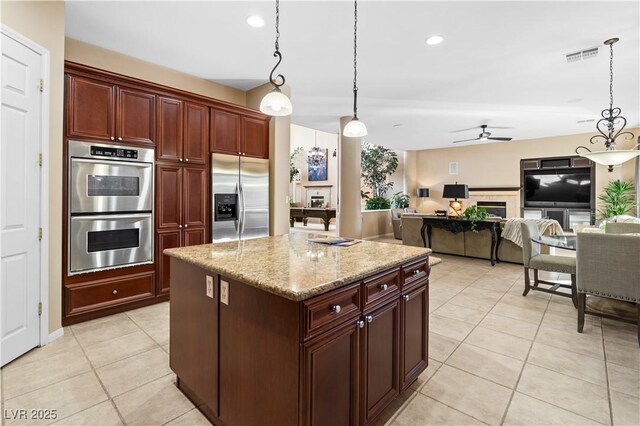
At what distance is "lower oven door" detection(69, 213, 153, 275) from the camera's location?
9.45ft

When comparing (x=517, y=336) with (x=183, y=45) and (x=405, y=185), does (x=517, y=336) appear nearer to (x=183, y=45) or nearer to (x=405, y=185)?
(x=183, y=45)

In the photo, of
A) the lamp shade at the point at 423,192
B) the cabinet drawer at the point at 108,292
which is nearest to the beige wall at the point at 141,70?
the cabinet drawer at the point at 108,292

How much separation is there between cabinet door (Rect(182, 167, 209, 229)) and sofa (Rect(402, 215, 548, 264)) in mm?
4457

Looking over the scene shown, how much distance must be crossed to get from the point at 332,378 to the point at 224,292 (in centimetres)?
65

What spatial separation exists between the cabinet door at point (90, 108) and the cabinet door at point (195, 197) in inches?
33.7

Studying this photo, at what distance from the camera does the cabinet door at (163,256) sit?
3455mm

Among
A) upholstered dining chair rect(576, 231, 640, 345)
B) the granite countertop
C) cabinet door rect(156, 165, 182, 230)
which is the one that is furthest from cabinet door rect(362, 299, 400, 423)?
cabinet door rect(156, 165, 182, 230)

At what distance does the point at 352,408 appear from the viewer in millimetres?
1435

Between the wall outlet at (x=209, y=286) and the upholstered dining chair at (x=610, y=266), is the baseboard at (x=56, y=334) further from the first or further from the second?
the upholstered dining chair at (x=610, y=266)

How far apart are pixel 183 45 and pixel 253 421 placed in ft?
12.1

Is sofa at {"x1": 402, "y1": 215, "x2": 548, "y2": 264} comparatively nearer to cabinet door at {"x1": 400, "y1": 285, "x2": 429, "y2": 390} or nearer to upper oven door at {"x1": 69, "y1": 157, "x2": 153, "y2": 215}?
cabinet door at {"x1": 400, "y1": 285, "x2": 429, "y2": 390}

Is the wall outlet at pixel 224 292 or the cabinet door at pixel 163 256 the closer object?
the wall outlet at pixel 224 292

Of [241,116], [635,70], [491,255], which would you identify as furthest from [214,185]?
[635,70]

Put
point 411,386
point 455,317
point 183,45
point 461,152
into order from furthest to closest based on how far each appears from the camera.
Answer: point 461,152
point 183,45
point 455,317
point 411,386
